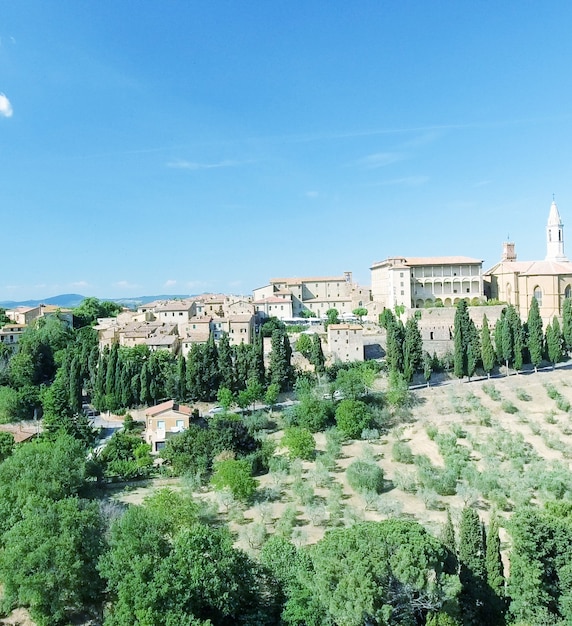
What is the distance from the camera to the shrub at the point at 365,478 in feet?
85.4

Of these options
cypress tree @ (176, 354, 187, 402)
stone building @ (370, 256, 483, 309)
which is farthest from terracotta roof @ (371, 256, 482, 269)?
cypress tree @ (176, 354, 187, 402)

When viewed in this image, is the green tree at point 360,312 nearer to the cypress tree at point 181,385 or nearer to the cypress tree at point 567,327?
the cypress tree at point 567,327

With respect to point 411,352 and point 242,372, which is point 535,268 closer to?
point 411,352

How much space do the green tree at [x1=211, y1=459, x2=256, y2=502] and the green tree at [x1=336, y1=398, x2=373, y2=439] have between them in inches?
367

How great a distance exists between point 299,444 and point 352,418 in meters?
5.33

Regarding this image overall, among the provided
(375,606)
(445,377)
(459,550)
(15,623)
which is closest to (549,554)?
(459,550)

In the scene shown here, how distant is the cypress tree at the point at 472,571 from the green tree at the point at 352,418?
55.4 feet

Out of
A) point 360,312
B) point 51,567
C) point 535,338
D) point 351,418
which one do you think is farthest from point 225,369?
point 360,312

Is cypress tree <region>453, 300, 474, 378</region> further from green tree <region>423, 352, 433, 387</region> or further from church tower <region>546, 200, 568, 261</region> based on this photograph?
church tower <region>546, 200, 568, 261</region>

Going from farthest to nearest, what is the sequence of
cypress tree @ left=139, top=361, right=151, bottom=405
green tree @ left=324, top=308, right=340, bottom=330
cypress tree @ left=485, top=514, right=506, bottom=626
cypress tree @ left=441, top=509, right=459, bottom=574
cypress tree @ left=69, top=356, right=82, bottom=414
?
1. green tree @ left=324, top=308, right=340, bottom=330
2. cypress tree @ left=139, top=361, right=151, bottom=405
3. cypress tree @ left=69, top=356, right=82, bottom=414
4. cypress tree @ left=485, top=514, right=506, bottom=626
5. cypress tree @ left=441, top=509, right=459, bottom=574

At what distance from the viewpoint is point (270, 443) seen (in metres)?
32.2

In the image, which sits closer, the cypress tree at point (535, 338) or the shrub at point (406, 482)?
the shrub at point (406, 482)

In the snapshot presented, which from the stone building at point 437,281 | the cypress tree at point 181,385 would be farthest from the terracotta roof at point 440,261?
the cypress tree at point 181,385

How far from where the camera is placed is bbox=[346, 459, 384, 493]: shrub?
85.4ft
